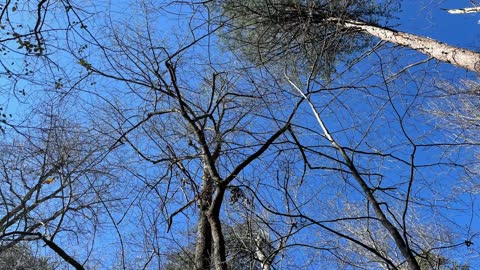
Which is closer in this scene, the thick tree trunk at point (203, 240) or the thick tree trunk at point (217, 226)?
the thick tree trunk at point (217, 226)

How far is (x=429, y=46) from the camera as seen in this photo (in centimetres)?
538

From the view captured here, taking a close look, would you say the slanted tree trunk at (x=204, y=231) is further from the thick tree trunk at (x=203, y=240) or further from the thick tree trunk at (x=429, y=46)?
the thick tree trunk at (x=429, y=46)

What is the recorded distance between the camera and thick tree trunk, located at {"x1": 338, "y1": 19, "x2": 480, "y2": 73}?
188 inches

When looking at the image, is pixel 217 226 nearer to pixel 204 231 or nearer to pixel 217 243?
pixel 217 243

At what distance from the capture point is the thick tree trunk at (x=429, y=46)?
15.7 feet

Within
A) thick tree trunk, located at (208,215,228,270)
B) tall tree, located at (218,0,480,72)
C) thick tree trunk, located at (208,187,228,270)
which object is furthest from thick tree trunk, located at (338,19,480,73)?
thick tree trunk, located at (208,215,228,270)

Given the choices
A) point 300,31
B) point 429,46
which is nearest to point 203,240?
point 300,31

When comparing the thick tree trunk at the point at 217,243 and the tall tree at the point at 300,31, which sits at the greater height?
the tall tree at the point at 300,31

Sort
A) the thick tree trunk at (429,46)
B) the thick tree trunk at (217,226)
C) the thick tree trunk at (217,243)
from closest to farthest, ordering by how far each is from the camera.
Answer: the thick tree trunk at (217,243), the thick tree trunk at (217,226), the thick tree trunk at (429,46)

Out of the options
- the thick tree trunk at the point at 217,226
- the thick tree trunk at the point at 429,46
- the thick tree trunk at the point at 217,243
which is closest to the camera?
the thick tree trunk at the point at 217,243

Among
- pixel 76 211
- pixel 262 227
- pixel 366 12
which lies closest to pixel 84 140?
pixel 76 211

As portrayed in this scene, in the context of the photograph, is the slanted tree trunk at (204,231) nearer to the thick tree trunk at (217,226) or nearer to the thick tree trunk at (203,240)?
the thick tree trunk at (203,240)

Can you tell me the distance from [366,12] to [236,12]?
3.09 metres

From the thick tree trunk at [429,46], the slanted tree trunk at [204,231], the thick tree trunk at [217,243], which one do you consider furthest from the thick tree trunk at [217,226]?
the thick tree trunk at [429,46]
